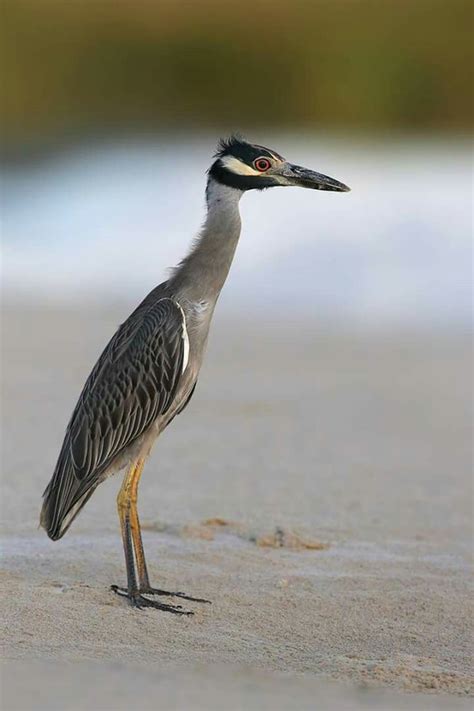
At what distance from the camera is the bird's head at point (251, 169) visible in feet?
23.3

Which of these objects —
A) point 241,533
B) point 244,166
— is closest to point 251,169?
point 244,166

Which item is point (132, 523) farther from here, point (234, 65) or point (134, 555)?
point (234, 65)

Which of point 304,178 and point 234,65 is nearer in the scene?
point 304,178

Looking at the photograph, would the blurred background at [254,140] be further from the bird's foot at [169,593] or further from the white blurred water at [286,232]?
the bird's foot at [169,593]

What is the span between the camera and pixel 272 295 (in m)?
17.7

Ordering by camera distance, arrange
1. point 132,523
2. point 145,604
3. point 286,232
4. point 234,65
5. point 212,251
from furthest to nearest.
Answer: point 234,65 < point 286,232 < point 212,251 < point 132,523 < point 145,604

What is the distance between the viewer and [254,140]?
991 inches

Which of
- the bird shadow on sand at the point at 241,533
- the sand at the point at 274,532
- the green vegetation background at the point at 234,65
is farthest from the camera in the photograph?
the green vegetation background at the point at 234,65

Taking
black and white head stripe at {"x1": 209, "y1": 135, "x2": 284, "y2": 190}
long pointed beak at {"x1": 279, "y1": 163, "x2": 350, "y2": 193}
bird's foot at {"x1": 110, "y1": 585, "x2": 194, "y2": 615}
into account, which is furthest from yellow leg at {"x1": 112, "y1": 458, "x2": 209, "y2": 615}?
long pointed beak at {"x1": 279, "y1": 163, "x2": 350, "y2": 193}

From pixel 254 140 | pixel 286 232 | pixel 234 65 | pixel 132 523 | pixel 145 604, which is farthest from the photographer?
pixel 234 65

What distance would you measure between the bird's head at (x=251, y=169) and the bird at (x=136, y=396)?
0.05 m

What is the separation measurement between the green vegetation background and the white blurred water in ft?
7.23

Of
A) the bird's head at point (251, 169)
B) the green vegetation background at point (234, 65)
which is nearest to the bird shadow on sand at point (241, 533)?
the bird's head at point (251, 169)

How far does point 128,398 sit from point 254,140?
61.6ft
